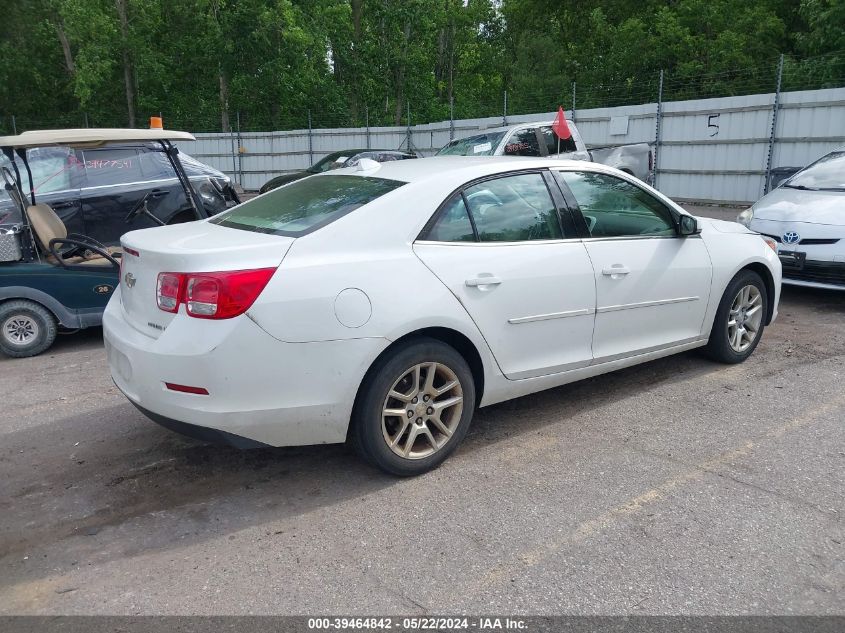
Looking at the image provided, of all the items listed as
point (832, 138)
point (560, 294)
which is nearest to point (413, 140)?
point (832, 138)

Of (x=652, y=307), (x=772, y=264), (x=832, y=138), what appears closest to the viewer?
(x=652, y=307)

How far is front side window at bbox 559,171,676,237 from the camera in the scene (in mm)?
4570

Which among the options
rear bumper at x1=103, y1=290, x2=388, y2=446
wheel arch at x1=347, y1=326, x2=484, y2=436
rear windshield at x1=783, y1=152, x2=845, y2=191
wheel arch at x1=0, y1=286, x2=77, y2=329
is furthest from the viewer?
rear windshield at x1=783, y1=152, x2=845, y2=191

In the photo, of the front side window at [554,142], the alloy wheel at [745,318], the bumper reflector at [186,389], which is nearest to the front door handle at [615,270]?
the alloy wheel at [745,318]

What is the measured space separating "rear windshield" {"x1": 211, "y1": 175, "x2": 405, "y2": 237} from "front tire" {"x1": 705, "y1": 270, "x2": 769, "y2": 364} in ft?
9.22

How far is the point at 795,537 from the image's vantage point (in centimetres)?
319

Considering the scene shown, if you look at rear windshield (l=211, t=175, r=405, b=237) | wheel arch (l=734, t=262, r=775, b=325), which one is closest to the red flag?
wheel arch (l=734, t=262, r=775, b=325)

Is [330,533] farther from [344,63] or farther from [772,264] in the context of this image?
[344,63]

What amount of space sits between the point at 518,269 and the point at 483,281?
27cm

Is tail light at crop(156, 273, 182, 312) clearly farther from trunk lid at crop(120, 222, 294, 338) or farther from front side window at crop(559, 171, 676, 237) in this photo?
front side window at crop(559, 171, 676, 237)

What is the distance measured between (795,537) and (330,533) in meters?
2.04

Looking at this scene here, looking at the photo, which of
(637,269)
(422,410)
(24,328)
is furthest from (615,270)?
(24,328)

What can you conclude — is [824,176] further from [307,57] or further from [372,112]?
→ [372,112]

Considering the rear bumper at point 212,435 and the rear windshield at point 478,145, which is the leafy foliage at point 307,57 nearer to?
the rear windshield at point 478,145
